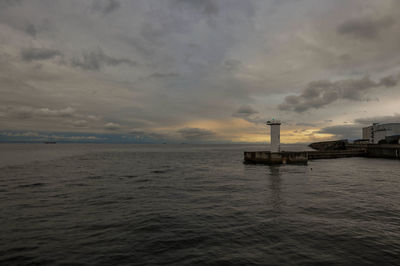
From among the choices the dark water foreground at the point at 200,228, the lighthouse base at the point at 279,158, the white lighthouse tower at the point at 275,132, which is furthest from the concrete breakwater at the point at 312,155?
the dark water foreground at the point at 200,228

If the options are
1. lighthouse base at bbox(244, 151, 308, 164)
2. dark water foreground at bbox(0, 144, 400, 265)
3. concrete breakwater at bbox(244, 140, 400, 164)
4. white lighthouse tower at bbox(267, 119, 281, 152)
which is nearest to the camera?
dark water foreground at bbox(0, 144, 400, 265)

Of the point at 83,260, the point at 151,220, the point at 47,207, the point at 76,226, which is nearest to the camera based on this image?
the point at 83,260

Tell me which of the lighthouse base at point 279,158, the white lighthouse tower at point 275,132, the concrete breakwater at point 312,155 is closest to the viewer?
the white lighthouse tower at point 275,132

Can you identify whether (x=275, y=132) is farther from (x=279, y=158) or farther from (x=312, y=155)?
(x=312, y=155)

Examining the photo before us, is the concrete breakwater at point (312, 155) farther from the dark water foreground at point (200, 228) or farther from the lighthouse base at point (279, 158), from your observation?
the dark water foreground at point (200, 228)

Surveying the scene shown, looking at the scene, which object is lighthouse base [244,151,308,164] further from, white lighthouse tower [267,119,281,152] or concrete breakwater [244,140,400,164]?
white lighthouse tower [267,119,281,152]

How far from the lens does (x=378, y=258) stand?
9.04 metres

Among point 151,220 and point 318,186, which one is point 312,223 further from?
point 318,186

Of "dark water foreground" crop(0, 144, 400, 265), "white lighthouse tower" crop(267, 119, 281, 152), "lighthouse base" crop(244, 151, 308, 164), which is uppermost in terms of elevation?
"white lighthouse tower" crop(267, 119, 281, 152)

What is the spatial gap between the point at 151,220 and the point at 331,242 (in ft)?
32.4

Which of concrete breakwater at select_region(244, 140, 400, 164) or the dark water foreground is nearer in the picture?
the dark water foreground

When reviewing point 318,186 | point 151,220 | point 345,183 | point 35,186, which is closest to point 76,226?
point 151,220

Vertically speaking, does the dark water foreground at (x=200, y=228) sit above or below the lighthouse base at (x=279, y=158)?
below

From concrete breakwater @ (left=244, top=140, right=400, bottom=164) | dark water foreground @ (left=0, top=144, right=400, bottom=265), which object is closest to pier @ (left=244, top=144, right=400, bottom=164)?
concrete breakwater @ (left=244, top=140, right=400, bottom=164)
